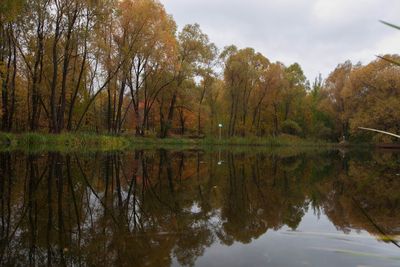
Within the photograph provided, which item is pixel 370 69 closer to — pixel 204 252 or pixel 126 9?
pixel 126 9

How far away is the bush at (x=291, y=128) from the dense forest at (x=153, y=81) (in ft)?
0.54

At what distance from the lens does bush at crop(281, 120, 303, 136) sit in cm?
4731

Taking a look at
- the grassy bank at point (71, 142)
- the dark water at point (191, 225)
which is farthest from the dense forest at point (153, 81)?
the dark water at point (191, 225)

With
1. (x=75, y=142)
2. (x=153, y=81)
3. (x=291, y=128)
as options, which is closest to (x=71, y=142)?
(x=75, y=142)

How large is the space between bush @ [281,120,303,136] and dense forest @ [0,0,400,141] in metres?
0.17

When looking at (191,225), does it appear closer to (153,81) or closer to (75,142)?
(75,142)

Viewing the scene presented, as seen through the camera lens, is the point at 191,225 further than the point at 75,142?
No

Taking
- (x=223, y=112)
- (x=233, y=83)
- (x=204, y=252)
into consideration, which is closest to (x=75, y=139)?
(x=204, y=252)

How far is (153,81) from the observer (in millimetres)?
35219

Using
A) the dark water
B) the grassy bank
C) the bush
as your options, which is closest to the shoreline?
the grassy bank

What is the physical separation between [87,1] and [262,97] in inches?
1125

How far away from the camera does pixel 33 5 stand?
20.2 meters

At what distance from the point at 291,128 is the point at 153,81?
22.5 metres

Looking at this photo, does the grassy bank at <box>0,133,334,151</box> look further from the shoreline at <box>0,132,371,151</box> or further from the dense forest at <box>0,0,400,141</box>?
the dense forest at <box>0,0,400,141</box>
